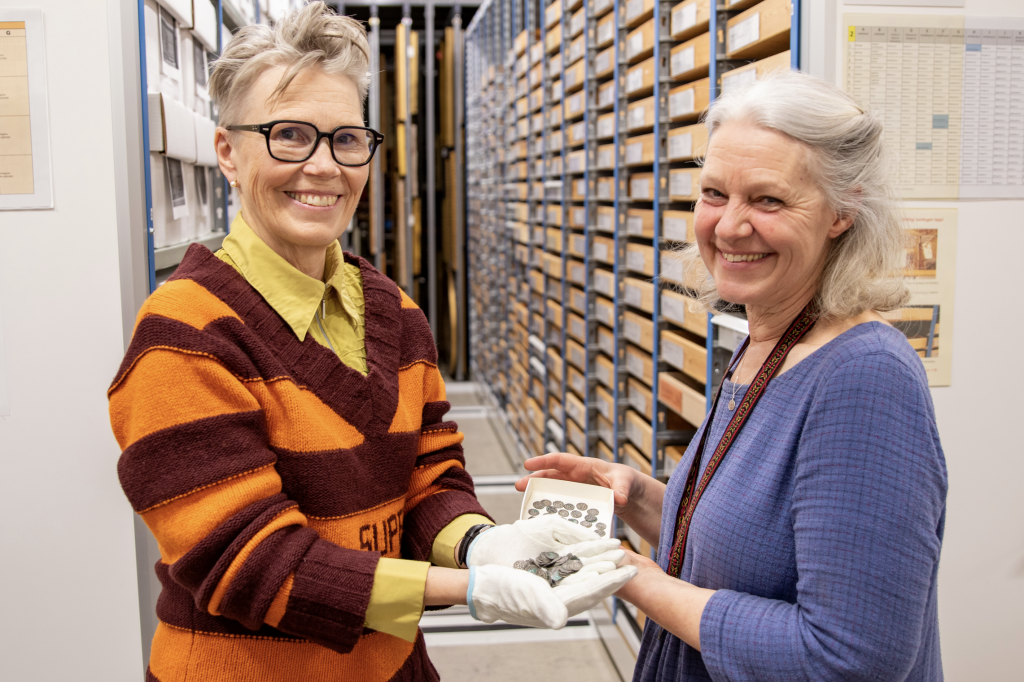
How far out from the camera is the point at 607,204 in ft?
12.7

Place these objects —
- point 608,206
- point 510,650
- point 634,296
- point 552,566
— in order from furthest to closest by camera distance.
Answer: point 608,206
point 510,650
point 634,296
point 552,566

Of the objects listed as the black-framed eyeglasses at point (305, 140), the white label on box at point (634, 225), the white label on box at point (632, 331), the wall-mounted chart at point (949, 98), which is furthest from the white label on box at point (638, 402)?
the black-framed eyeglasses at point (305, 140)

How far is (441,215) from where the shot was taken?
860cm

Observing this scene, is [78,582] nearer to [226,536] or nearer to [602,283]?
[226,536]

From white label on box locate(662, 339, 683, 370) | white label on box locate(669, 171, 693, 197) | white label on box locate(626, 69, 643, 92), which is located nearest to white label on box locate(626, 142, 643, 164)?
white label on box locate(626, 69, 643, 92)

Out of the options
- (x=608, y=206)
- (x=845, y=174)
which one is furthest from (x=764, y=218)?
(x=608, y=206)

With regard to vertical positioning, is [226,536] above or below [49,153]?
below

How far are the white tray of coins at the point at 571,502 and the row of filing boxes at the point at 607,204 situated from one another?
544mm

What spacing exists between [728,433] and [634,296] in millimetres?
1991

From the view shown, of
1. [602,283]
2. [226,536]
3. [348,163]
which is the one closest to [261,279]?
[348,163]

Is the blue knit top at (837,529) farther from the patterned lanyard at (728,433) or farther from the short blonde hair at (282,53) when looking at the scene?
the short blonde hair at (282,53)

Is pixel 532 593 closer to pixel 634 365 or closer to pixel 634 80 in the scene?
pixel 634 365

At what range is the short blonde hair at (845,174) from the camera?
48.9 inches

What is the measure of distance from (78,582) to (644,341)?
205cm
